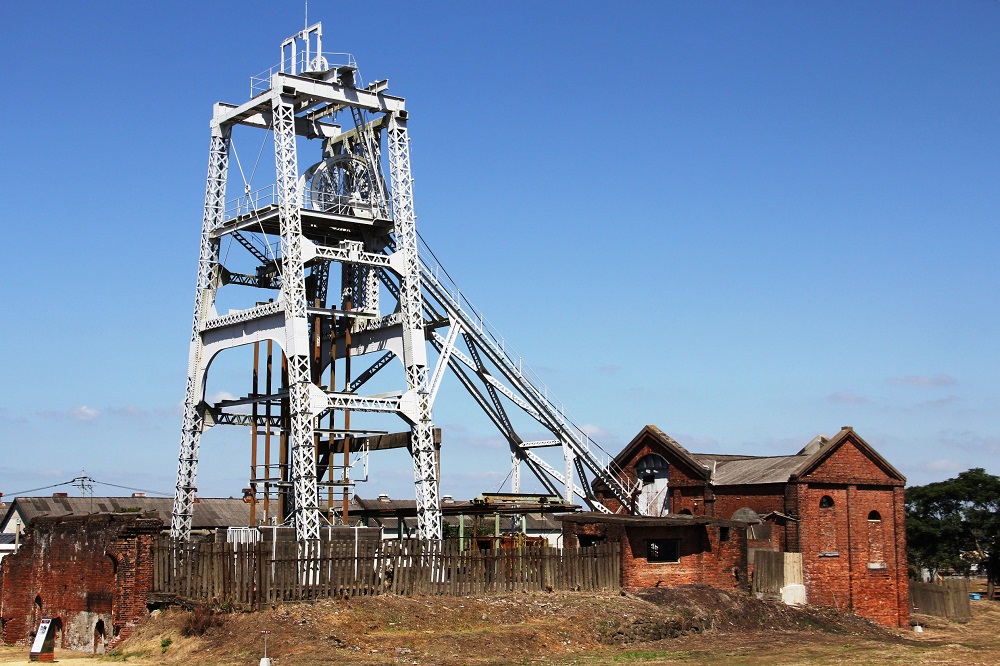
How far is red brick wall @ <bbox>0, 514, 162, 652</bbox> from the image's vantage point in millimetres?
31984

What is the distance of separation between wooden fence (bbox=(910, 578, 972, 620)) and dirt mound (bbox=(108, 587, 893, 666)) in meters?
16.0

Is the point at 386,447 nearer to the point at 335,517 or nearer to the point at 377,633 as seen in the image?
the point at 335,517

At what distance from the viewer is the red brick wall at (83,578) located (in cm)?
3198

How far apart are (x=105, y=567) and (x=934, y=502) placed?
179 ft

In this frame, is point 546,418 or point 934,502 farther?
point 934,502

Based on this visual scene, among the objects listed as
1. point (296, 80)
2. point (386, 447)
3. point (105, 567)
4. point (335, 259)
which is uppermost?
point (296, 80)

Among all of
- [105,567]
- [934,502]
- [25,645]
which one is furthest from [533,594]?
[934,502]

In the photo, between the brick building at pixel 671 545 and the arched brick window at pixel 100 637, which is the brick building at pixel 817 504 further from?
the arched brick window at pixel 100 637

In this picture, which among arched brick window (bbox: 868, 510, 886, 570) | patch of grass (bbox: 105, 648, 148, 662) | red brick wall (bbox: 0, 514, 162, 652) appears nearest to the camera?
patch of grass (bbox: 105, 648, 148, 662)

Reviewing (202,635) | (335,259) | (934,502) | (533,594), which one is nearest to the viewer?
(202,635)

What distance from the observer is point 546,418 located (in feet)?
150

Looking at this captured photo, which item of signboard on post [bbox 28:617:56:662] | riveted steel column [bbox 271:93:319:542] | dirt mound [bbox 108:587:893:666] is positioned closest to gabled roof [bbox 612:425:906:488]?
dirt mound [bbox 108:587:893:666]

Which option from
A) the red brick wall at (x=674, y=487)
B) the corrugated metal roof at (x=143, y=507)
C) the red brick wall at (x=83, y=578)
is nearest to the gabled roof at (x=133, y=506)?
the corrugated metal roof at (x=143, y=507)

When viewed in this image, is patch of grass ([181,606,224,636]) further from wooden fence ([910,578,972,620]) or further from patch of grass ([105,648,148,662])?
wooden fence ([910,578,972,620])
